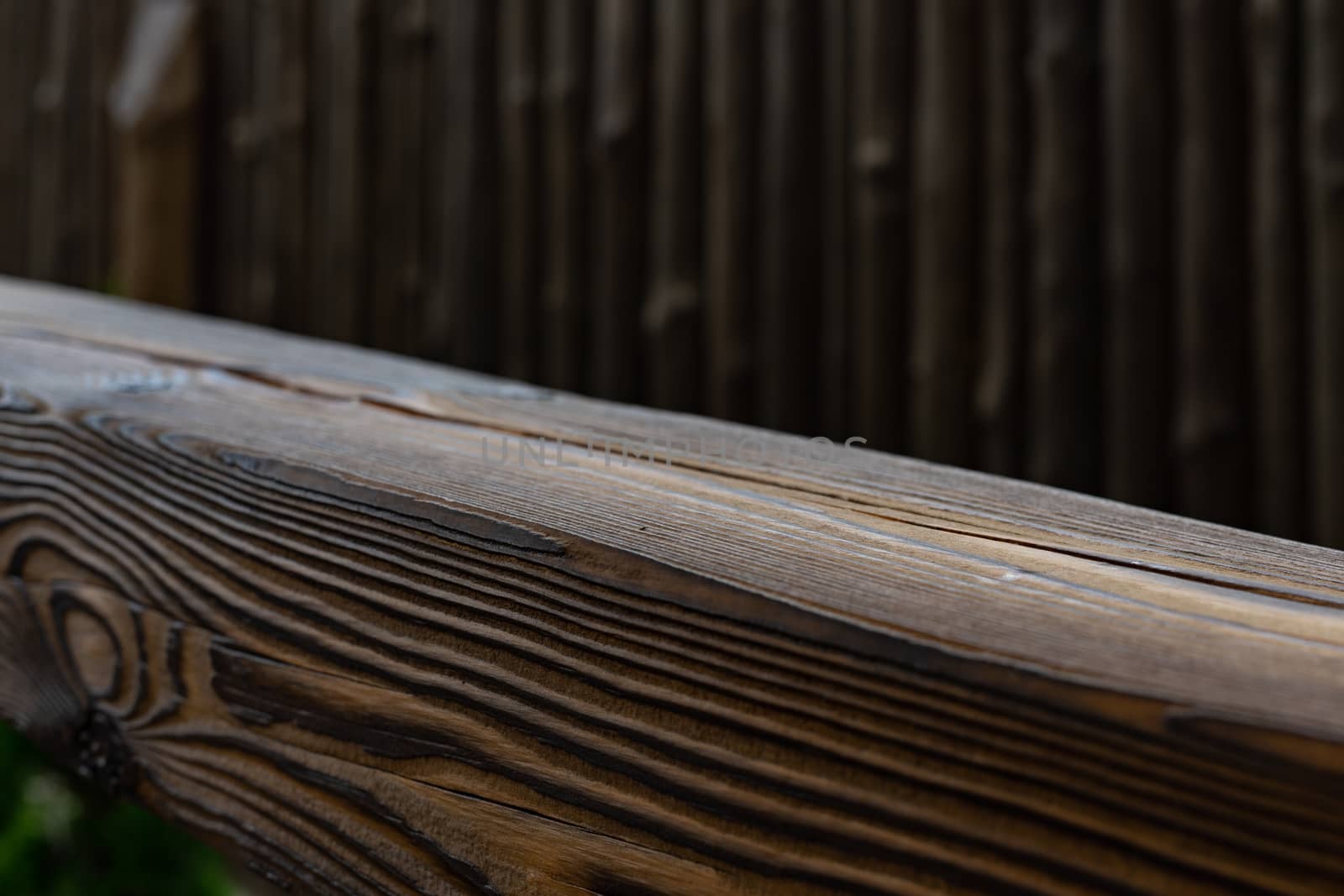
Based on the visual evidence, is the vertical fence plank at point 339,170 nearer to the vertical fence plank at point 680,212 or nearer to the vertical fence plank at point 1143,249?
the vertical fence plank at point 680,212

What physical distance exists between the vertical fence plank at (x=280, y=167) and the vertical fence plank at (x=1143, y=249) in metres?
2.07

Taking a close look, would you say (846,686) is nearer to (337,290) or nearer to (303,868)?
(303,868)

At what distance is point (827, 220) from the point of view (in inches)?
82.8

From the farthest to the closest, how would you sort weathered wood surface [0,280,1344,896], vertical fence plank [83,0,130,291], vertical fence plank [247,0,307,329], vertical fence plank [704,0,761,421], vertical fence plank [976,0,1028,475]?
vertical fence plank [83,0,130,291] < vertical fence plank [247,0,307,329] < vertical fence plank [704,0,761,421] < vertical fence plank [976,0,1028,475] < weathered wood surface [0,280,1344,896]

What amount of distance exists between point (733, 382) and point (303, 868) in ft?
5.58

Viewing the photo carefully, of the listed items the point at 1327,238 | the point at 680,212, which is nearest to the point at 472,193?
the point at 680,212

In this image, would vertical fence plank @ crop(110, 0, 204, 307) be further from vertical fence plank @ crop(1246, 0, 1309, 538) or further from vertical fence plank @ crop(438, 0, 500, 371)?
vertical fence plank @ crop(1246, 0, 1309, 538)

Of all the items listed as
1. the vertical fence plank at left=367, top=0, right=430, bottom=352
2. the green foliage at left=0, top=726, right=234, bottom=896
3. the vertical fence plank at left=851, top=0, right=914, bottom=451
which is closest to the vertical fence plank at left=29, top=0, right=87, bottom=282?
the vertical fence plank at left=367, top=0, right=430, bottom=352

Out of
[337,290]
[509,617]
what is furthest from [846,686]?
[337,290]

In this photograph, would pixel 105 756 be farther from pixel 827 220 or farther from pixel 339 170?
pixel 339 170

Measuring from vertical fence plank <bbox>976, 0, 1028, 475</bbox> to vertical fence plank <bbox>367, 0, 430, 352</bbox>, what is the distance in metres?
1.41

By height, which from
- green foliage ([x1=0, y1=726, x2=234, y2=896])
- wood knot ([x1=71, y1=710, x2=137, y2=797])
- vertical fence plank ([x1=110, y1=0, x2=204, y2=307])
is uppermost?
vertical fence plank ([x1=110, y1=0, x2=204, y2=307])

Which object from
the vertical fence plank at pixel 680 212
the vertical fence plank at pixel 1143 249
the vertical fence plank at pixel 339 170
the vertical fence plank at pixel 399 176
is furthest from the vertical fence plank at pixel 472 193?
the vertical fence plank at pixel 1143 249

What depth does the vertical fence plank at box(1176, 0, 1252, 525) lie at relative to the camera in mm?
1767
